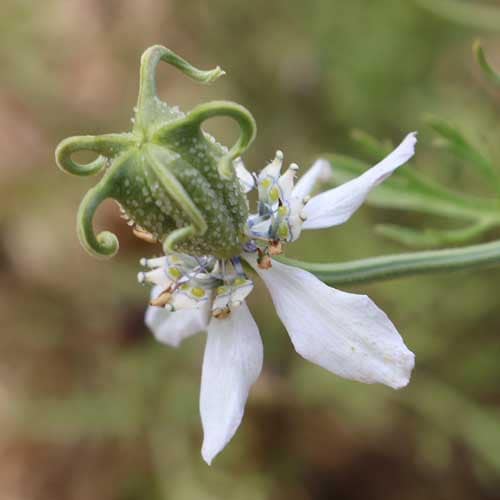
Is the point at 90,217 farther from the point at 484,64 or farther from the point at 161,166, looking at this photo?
the point at 484,64

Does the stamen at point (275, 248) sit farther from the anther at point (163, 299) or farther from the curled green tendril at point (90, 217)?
the curled green tendril at point (90, 217)

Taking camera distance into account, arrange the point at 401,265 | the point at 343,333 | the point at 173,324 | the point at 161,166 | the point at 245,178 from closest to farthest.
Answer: the point at 161,166 < the point at 343,333 < the point at 401,265 < the point at 245,178 < the point at 173,324

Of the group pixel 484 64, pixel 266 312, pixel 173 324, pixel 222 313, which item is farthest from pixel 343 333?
pixel 266 312

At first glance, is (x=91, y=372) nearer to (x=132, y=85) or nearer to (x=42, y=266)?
(x=42, y=266)

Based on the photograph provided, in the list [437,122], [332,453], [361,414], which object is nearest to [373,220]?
[361,414]

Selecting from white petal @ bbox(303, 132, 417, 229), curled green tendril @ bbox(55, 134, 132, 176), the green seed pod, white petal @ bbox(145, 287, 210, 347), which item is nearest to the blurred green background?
white petal @ bbox(145, 287, 210, 347)

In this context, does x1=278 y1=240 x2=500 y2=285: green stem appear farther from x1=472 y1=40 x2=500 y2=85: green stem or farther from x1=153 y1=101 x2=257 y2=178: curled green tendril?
x1=472 y1=40 x2=500 y2=85: green stem
